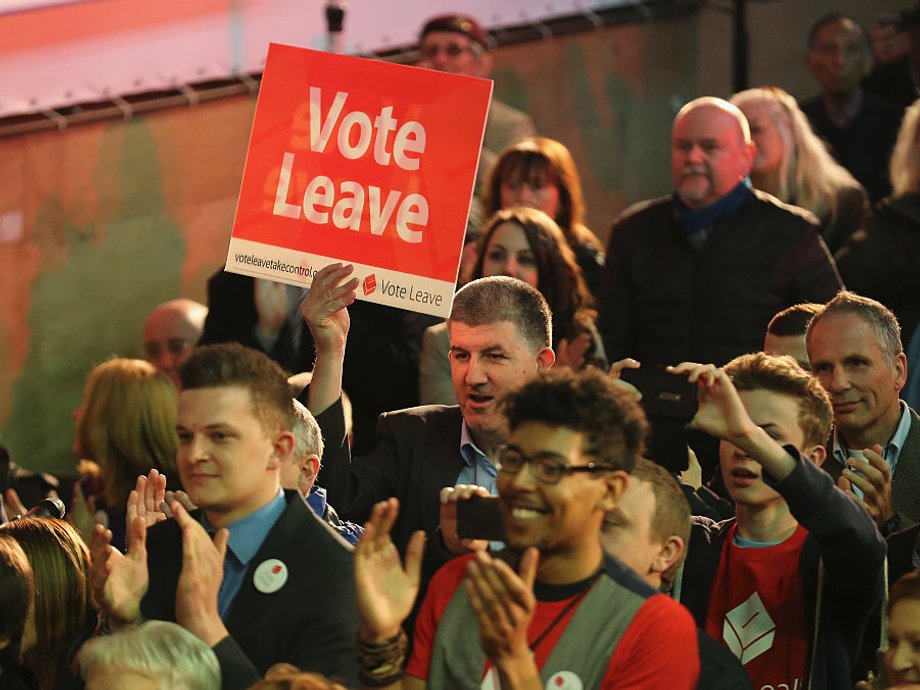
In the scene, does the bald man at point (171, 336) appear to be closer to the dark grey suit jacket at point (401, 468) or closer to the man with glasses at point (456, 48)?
the man with glasses at point (456, 48)

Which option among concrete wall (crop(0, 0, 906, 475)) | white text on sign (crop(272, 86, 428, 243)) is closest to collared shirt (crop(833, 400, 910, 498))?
white text on sign (crop(272, 86, 428, 243))

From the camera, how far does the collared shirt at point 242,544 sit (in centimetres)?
447

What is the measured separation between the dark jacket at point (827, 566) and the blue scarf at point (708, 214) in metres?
2.40

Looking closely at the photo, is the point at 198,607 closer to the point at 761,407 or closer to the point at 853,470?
the point at 761,407

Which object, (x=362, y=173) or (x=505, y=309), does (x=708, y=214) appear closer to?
(x=505, y=309)

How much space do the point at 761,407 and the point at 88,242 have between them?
4467 mm

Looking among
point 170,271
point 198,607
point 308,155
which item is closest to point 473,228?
point 170,271

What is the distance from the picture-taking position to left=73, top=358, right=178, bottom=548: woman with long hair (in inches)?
259

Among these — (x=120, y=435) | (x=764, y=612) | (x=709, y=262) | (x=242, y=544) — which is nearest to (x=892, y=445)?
(x=764, y=612)

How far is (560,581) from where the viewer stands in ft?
12.6

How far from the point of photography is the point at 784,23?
10602 millimetres

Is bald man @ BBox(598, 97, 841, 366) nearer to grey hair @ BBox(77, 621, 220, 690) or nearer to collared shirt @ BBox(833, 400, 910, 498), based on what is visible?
collared shirt @ BBox(833, 400, 910, 498)

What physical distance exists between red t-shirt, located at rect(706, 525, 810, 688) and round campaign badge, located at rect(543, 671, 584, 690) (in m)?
0.97

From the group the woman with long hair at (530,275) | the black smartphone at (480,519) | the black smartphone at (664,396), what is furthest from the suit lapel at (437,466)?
the black smartphone at (480,519)
